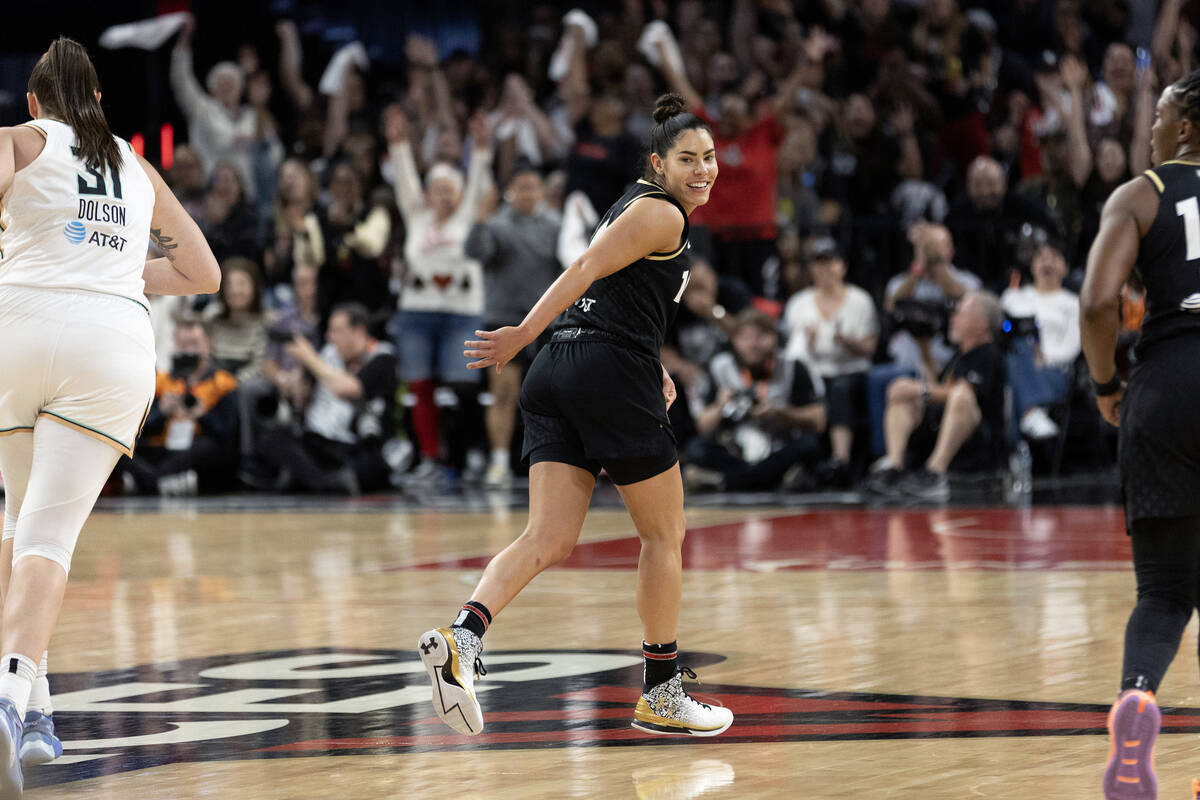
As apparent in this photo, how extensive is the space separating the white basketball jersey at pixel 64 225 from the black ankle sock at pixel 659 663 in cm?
174

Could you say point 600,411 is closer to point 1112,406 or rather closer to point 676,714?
point 676,714

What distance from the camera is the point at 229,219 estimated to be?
594 inches

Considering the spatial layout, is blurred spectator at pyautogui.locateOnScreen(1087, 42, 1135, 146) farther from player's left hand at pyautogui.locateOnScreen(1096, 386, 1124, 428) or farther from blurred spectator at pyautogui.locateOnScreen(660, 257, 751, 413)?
player's left hand at pyautogui.locateOnScreen(1096, 386, 1124, 428)

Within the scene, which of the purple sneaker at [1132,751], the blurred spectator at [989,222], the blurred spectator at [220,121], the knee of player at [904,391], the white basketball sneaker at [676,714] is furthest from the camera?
the blurred spectator at [220,121]

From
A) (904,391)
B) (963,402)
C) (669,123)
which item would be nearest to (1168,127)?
(669,123)

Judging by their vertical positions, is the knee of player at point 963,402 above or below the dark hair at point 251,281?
below

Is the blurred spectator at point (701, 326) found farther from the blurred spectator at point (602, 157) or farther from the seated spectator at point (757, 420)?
the blurred spectator at point (602, 157)

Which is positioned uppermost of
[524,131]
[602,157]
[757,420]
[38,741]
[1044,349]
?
[524,131]

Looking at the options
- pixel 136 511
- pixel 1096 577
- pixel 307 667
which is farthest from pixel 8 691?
pixel 136 511

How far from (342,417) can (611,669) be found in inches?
320

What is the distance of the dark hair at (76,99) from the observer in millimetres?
4488

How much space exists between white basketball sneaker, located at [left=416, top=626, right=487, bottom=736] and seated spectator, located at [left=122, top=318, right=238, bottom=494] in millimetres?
9625

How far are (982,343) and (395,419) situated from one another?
15.7 ft

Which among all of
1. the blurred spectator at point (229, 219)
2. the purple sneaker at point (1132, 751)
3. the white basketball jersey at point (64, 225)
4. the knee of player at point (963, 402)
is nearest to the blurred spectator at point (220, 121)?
the blurred spectator at point (229, 219)
